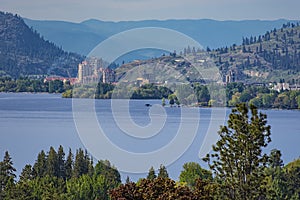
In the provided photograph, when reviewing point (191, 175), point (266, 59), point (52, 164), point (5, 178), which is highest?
point (266, 59)

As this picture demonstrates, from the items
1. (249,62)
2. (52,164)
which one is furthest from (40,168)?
(249,62)

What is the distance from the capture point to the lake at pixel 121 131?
98.0ft

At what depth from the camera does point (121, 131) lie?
3800cm

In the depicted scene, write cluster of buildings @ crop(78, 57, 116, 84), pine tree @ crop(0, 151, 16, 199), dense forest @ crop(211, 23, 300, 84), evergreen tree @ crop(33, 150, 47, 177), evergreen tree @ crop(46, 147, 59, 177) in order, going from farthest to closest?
dense forest @ crop(211, 23, 300, 84) → cluster of buildings @ crop(78, 57, 116, 84) → evergreen tree @ crop(46, 147, 59, 177) → evergreen tree @ crop(33, 150, 47, 177) → pine tree @ crop(0, 151, 16, 199)

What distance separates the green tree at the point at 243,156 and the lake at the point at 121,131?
13585mm

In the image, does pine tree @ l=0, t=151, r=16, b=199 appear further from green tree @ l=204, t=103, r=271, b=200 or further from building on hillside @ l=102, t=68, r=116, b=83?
building on hillside @ l=102, t=68, r=116, b=83

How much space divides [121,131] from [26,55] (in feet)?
305

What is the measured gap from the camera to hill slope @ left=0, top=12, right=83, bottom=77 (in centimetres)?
11850

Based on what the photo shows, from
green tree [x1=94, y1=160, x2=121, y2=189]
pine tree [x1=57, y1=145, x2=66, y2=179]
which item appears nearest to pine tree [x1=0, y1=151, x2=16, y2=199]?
pine tree [x1=57, y1=145, x2=66, y2=179]

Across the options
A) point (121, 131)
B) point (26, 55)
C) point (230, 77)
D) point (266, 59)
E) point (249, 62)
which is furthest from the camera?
point (26, 55)

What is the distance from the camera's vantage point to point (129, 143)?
3269 centimetres

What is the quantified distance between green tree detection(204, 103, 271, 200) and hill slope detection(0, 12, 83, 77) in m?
102

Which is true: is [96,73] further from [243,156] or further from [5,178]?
[243,156]

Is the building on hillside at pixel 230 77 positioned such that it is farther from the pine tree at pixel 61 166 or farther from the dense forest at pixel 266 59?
the pine tree at pixel 61 166
